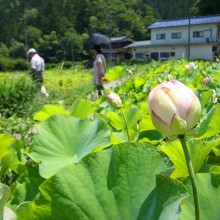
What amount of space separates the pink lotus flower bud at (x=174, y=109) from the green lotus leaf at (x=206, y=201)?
0.16 ft

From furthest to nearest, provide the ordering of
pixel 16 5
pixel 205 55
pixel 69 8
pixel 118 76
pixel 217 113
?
pixel 16 5 → pixel 69 8 → pixel 205 55 → pixel 118 76 → pixel 217 113

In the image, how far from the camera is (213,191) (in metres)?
0.34

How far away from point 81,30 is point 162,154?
4391 centimetres

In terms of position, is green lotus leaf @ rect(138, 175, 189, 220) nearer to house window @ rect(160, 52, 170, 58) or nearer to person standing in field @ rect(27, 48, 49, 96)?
person standing in field @ rect(27, 48, 49, 96)

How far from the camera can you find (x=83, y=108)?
729 mm

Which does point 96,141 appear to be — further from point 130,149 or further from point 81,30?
point 81,30

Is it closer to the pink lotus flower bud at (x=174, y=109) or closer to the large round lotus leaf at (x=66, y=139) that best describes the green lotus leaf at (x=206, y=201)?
the pink lotus flower bud at (x=174, y=109)

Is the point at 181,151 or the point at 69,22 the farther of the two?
the point at 69,22

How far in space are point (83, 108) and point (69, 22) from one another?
44319 millimetres

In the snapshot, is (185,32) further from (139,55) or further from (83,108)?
(83,108)

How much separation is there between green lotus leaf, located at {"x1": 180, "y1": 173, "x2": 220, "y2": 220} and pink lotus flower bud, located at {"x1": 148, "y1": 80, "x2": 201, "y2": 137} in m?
0.05

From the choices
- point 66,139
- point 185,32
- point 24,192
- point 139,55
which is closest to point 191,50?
point 185,32

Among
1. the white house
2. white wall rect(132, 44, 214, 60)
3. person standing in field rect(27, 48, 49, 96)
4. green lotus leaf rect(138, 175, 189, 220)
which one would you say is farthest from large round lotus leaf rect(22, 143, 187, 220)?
the white house

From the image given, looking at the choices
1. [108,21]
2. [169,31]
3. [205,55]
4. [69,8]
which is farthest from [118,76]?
[69,8]
